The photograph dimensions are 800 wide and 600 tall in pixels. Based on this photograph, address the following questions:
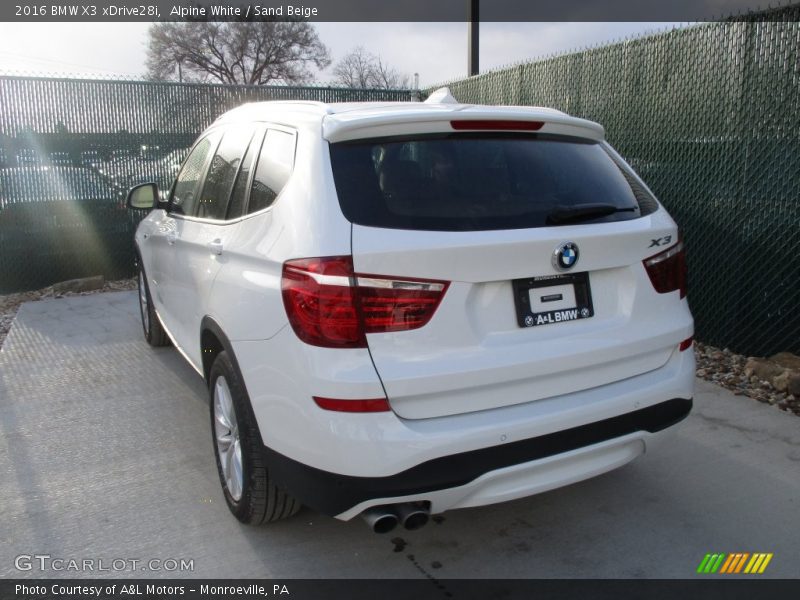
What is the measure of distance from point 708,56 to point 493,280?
4.33 m

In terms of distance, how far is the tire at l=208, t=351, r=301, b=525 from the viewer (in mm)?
2850

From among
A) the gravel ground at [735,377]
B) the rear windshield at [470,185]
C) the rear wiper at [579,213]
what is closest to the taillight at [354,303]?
the rear windshield at [470,185]

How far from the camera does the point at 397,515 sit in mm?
2453

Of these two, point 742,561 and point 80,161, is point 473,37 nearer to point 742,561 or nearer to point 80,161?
point 80,161

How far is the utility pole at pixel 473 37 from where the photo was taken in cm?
1046

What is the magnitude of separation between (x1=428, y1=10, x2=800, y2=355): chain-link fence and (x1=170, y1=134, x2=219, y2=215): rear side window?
3.99 meters

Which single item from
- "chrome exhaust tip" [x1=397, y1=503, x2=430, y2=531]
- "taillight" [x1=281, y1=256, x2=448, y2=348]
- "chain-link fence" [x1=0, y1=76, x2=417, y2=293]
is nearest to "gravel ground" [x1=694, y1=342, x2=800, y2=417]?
"chrome exhaust tip" [x1=397, y1=503, x2=430, y2=531]

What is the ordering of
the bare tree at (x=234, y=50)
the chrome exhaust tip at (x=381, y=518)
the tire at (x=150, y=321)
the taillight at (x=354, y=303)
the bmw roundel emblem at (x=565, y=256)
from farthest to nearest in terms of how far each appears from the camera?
the bare tree at (x=234, y=50), the tire at (x=150, y=321), the bmw roundel emblem at (x=565, y=256), the chrome exhaust tip at (x=381, y=518), the taillight at (x=354, y=303)

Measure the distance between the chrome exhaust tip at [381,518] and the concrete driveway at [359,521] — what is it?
515mm

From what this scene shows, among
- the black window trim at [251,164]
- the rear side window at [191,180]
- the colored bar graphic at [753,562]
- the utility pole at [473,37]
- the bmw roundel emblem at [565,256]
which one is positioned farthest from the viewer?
the utility pole at [473,37]

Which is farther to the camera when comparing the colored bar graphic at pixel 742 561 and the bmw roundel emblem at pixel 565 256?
the colored bar graphic at pixel 742 561

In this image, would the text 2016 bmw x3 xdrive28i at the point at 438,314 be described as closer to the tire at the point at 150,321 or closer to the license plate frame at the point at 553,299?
the license plate frame at the point at 553,299

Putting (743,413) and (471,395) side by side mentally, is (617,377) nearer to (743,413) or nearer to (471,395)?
(471,395)

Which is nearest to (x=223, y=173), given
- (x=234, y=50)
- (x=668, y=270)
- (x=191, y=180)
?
(x=191, y=180)
